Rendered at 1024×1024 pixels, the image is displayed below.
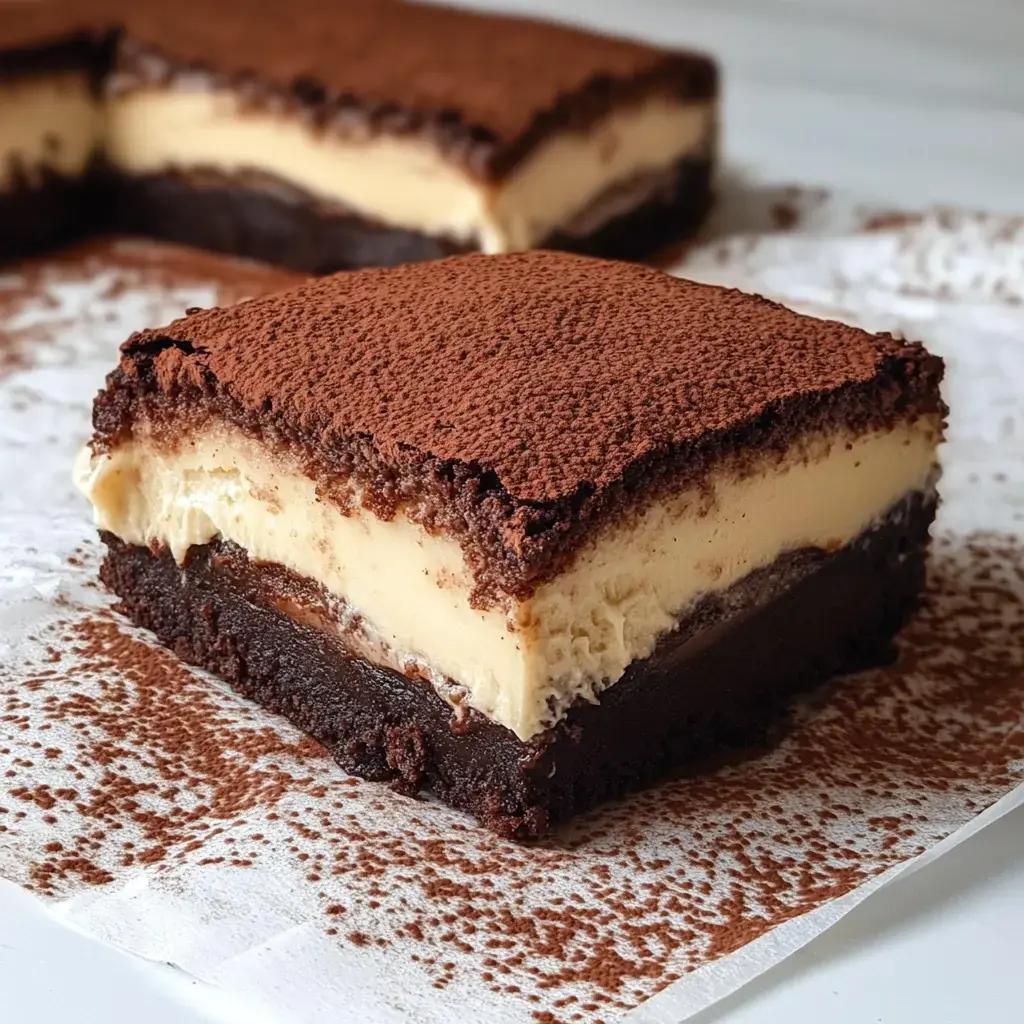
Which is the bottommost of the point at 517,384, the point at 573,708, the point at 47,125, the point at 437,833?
the point at 437,833

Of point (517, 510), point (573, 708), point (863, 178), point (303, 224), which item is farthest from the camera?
point (863, 178)

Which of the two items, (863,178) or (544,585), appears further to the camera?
(863,178)

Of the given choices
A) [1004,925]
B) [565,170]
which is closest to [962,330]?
[565,170]

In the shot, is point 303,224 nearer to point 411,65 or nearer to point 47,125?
point 411,65

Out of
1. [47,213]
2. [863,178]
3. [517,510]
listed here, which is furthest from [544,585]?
[863,178]

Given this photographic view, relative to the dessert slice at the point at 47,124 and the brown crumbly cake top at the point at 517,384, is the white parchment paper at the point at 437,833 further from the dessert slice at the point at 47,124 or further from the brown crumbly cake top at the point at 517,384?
the dessert slice at the point at 47,124

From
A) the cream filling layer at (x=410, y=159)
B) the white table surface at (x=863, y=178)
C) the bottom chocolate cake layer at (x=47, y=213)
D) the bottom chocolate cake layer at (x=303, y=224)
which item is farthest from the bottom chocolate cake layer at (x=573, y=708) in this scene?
the bottom chocolate cake layer at (x=47, y=213)

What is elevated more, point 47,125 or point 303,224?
point 47,125
